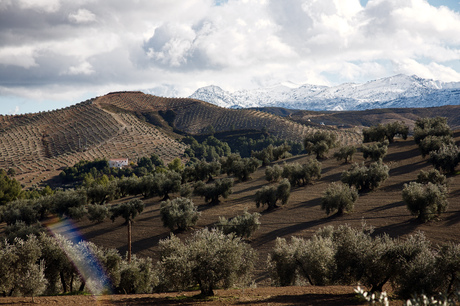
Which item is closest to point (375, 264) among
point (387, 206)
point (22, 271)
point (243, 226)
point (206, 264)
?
point (206, 264)

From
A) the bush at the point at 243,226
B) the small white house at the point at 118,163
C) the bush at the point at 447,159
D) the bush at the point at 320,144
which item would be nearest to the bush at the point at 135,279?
the bush at the point at 243,226

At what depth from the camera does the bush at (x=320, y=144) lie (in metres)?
84.9

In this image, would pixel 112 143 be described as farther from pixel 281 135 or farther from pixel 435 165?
pixel 435 165

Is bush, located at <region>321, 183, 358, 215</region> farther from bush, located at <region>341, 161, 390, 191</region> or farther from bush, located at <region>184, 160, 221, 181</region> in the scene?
bush, located at <region>184, 160, 221, 181</region>

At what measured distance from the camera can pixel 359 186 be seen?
184 feet

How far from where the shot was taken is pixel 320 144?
8512 centimetres

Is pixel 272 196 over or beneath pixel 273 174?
beneath

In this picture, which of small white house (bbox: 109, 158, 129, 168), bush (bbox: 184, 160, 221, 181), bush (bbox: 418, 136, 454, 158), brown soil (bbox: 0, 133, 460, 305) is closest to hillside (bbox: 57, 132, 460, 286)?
brown soil (bbox: 0, 133, 460, 305)

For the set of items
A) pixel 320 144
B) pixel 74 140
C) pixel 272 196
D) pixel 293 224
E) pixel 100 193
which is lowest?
pixel 293 224

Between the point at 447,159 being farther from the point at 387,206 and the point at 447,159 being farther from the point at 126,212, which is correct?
the point at 126,212

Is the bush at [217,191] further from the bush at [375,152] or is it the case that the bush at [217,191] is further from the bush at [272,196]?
the bush at [375,152]

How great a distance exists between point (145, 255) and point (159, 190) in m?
29.0

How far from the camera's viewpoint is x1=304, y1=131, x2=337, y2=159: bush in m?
84.9

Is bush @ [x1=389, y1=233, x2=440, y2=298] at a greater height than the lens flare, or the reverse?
the lens flare
